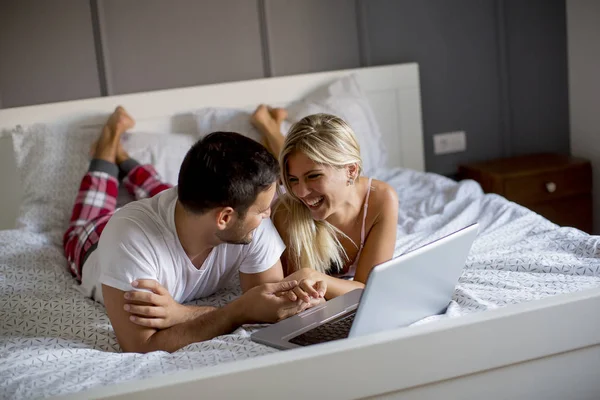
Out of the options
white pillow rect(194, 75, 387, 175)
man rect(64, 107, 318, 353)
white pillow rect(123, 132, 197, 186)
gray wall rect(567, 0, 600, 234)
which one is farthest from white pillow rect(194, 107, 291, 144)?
gray wall rect(567, 0, 600, 234)

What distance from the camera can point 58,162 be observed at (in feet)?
8.61

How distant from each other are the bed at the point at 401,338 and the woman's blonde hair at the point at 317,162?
23 centimetres

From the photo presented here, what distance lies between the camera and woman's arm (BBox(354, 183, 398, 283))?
192 cm

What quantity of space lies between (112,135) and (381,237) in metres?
1.21

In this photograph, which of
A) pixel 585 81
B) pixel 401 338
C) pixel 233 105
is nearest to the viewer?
pixel 401 338

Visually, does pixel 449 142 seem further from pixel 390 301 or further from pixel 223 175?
pixel 390 301

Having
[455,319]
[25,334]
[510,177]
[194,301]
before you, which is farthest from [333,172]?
[510,177]

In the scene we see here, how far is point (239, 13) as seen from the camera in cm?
307

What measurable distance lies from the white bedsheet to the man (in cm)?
6

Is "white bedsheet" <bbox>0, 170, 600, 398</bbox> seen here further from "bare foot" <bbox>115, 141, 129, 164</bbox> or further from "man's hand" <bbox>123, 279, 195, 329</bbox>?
"bare foot" <bbox>115, 141, 129, 164</bbox>

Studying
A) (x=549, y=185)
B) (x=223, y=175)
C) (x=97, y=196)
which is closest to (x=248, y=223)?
(x=223, y=175)

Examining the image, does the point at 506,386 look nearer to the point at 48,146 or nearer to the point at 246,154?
the point at 246,154

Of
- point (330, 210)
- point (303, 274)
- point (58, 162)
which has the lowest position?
point (303, 274)

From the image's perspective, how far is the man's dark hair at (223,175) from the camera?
1.53 m
